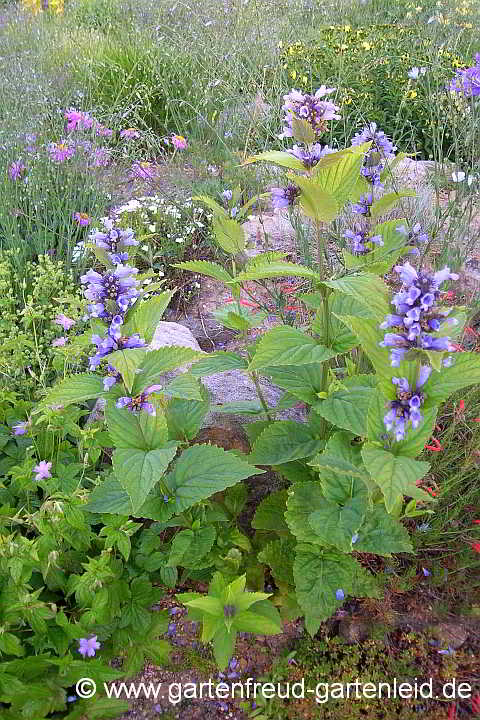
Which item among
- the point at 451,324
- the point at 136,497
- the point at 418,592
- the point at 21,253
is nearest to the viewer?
the point at 451,324

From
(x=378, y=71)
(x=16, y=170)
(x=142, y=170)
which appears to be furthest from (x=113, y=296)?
(x=378, y=71)

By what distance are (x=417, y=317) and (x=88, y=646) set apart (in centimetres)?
140

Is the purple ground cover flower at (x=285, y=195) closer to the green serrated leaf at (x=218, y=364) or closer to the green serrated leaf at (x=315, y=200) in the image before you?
the green serrated leaf at (x=315, y=200)

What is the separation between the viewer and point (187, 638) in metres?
1.98

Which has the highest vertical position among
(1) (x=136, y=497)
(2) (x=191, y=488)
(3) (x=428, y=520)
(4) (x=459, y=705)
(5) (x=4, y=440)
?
(1) (x=136, y=497)

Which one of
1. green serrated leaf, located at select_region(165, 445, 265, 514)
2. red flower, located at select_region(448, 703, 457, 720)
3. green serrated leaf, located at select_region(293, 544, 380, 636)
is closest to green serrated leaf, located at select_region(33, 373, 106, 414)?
green serrated leaf, located at select_region(165, 445, 265, 514)

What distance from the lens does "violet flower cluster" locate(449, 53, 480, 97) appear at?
2.59 metres

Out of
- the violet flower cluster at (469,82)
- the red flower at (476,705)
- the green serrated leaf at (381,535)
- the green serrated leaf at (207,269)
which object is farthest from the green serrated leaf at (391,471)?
the violet flower cluster at (469,82)

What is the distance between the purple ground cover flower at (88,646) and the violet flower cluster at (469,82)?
2.75 metres

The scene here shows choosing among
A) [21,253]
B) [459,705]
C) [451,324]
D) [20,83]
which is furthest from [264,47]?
[459,705]

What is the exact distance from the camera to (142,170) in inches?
165

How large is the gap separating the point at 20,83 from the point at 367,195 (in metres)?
4.05

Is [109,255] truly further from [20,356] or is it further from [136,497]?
[20,356]

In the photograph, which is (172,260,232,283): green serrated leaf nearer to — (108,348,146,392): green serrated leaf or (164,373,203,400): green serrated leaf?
(164,373,203,400): green serrated leaf
